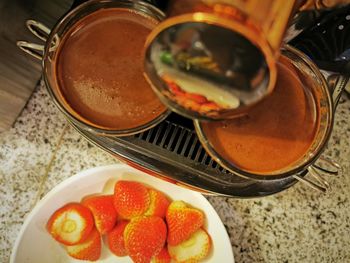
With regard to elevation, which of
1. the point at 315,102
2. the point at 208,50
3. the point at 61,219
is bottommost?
the point at 61,219

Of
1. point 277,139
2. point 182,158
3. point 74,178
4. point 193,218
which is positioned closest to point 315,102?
point 277,139

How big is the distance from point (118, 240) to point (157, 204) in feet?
0.32

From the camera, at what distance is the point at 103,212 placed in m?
0.81

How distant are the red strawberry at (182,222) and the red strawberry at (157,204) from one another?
Answer: 17 millimetres

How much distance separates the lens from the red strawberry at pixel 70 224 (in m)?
0.81

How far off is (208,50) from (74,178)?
48 cm

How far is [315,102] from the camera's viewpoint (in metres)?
0.62

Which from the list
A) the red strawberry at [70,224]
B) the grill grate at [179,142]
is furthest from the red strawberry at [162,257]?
the grill grate at [179,142]

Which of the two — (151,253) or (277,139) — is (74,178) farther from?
(277,139)

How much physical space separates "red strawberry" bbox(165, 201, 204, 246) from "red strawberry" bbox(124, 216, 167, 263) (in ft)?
0.05

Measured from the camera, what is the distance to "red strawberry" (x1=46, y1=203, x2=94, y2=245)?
2.64ft

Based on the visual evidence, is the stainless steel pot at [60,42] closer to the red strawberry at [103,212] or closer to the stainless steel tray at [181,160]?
the stainless steel tray at [181,160]

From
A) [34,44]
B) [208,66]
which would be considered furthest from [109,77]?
[208,66]

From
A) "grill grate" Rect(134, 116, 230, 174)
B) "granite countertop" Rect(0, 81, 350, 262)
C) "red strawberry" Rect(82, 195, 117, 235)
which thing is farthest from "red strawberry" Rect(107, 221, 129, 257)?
"grill grate" Rect(134, 116, 230, 174)
